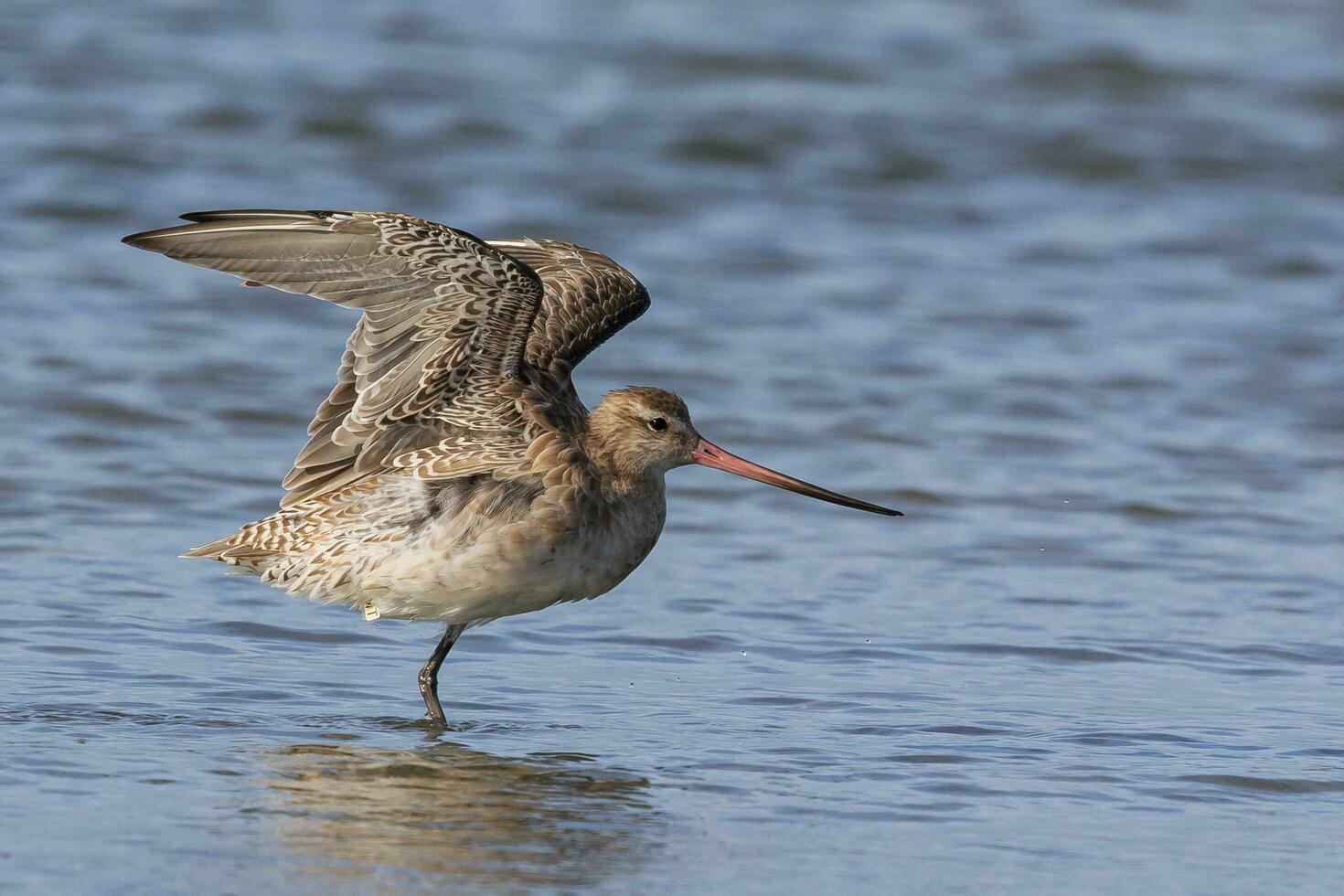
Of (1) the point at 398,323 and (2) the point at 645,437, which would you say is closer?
(1) the point at 398,323

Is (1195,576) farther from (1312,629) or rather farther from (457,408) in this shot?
(457,408)

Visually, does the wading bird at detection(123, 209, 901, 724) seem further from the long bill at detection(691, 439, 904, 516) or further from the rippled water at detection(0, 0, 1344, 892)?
the rippled water at detection(0, 0, 1344, 892)

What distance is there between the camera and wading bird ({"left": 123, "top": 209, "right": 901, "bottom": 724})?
5441 millimetres

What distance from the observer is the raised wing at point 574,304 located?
6137 mm

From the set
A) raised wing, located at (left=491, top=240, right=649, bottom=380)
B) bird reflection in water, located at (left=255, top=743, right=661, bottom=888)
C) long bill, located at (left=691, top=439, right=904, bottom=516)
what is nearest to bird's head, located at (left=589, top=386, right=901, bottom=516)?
long bill, located at (left=691, top=439, right=904, bottom=516)

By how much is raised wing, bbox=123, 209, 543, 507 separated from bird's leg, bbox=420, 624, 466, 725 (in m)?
0.50

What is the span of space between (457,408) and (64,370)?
3740mm

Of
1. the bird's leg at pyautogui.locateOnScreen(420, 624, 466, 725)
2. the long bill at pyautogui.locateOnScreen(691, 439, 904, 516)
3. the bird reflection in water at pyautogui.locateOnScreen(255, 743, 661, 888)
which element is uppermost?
the long bill at pyautogui.locateOnScreen(691, 439, 904, 516)

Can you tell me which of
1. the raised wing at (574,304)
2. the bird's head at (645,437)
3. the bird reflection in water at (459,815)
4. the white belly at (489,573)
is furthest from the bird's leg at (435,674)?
the raised wing at (574,304)

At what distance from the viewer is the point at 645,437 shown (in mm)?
5887

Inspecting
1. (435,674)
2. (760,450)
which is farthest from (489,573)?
(760,450)

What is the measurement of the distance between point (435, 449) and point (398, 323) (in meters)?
0.36

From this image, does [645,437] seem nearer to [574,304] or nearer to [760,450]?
[574,304]

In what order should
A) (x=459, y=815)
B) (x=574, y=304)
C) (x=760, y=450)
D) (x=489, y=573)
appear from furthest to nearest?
1. (x=760, y=450)
2. (x=574, y=304)
3. (x=489, y=573)
4. (x=459, y=815)
